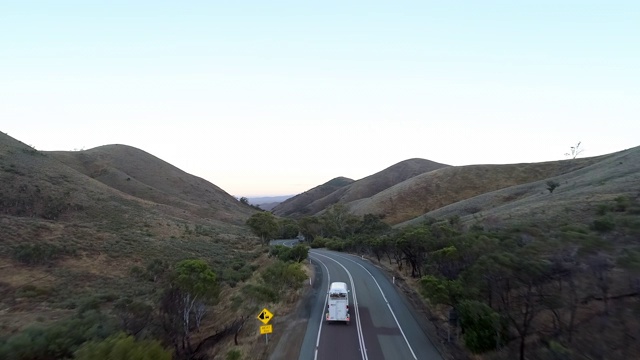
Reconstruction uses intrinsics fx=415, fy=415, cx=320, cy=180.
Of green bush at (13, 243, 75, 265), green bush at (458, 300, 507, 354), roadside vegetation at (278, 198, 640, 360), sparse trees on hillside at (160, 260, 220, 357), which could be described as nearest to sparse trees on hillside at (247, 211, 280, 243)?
green bush at (13, 243, 75, 265)

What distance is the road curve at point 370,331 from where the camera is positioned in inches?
760

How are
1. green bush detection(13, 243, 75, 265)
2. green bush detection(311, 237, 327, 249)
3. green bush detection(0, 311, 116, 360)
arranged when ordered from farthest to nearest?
green bush detection(311, 237, 327, 249)
green bush detection(13, 243, 75, 265)
green bush detection(0, 311, 116, 360)

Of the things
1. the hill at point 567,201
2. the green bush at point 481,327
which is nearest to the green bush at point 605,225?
the green bush at point 481,327

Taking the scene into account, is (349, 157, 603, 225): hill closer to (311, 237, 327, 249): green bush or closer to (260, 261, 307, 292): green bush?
(311, 237, 327, 249): green bush

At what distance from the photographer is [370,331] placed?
22.9 m

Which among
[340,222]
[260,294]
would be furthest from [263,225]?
[260,294]

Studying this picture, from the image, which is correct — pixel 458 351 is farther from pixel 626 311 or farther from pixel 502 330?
pixel 626 311

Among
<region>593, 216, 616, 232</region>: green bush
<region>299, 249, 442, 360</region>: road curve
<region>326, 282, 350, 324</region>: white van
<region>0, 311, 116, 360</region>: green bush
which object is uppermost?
<region>593, 216, 616, 232</region>: green bush

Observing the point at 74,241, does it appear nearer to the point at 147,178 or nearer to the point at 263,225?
the point at 263,225

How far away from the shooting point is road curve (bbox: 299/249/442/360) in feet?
63.4

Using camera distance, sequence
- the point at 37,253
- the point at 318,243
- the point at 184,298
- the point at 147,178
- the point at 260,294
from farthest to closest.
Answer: the point at 147,178, the point at 318,243, the point at 37,253, the point at 260,294, the point at 184,298

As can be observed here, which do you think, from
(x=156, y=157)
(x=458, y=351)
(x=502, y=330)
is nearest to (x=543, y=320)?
(x=502, y=330)

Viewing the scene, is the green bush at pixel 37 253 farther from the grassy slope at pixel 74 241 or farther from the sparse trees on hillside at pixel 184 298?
the sparse trees on hillside at pixel 184 298

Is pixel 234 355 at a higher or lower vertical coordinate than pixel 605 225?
lower
